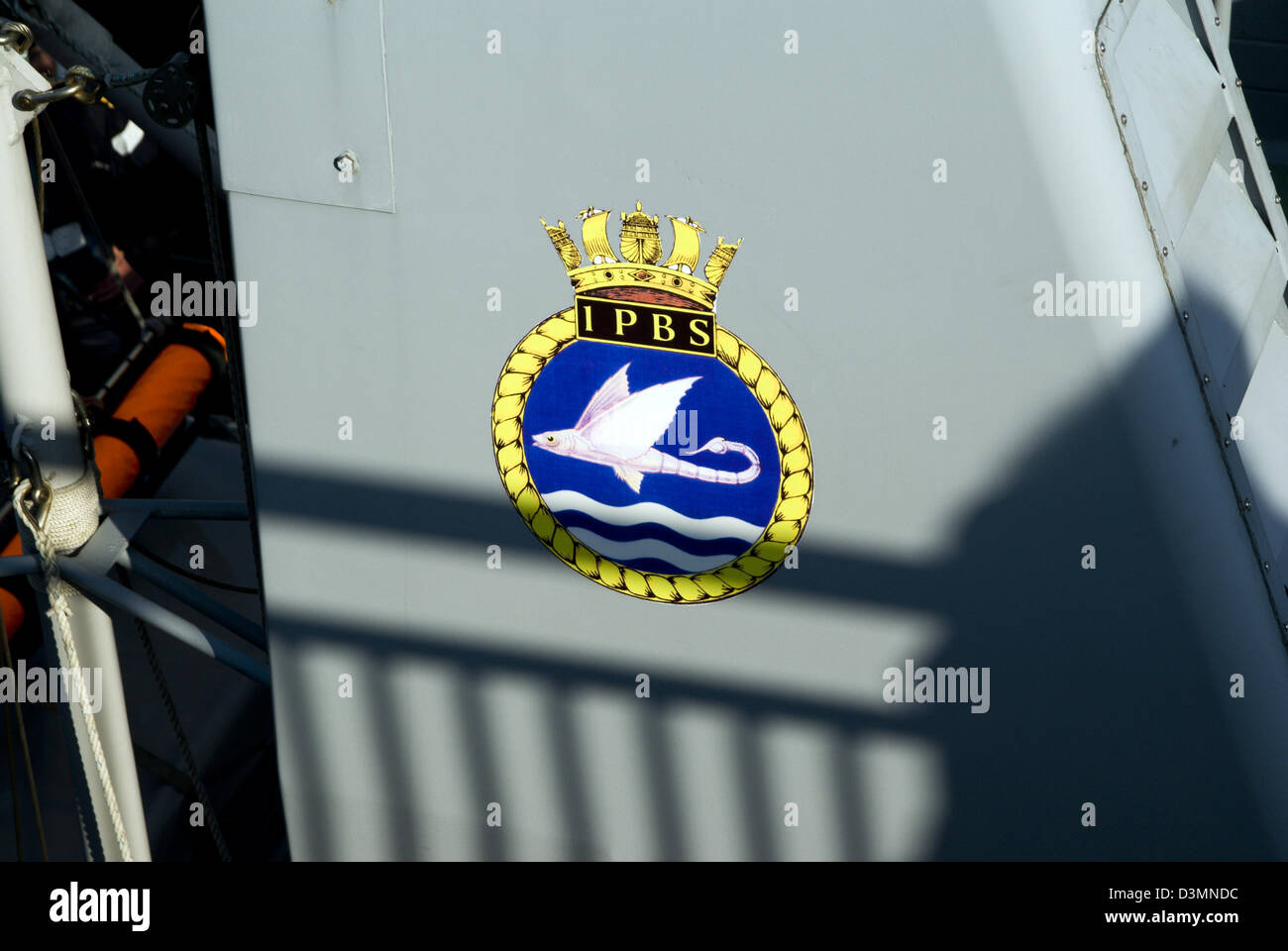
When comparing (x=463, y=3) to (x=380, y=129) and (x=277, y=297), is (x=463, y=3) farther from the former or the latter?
(x=277, y=297)

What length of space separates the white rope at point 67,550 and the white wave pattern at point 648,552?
3.57 ft

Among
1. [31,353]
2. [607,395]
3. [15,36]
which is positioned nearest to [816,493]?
[607,395]

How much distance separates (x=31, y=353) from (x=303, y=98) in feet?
2.86

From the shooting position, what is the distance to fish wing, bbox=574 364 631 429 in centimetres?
194

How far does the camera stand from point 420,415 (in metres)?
2.00

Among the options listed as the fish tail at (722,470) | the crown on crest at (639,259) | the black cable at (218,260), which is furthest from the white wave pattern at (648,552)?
the black cable at (218,260)

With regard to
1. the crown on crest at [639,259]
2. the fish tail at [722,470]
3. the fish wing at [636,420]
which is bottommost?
the fish tail at [722,470]

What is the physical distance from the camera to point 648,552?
201cm

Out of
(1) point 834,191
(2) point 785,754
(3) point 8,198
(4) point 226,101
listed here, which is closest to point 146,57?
(3) point 8,198

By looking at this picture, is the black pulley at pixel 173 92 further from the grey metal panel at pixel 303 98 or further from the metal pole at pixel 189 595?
the metal pole at pixel 189 595

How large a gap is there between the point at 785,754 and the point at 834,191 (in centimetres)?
95

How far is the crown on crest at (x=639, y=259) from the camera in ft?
6.14

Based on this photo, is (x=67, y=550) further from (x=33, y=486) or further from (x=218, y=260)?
(x=218, y=260)

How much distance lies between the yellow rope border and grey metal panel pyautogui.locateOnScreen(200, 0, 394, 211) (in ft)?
1.10
